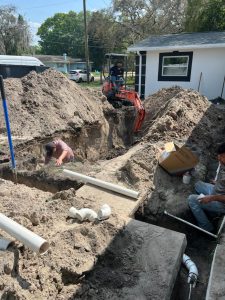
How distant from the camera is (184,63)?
14172 millimetres

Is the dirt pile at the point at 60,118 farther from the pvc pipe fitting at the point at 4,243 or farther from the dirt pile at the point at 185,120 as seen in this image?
the pvc pipe fitting at the point at 4,243

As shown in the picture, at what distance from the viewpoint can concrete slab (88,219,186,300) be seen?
2.84 metres

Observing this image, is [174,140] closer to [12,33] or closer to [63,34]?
[12,33]

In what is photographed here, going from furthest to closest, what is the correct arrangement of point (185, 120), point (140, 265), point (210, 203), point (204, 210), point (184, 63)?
point (184, 63), point (185, 120), point (204, 210), point (210, 203), point (140, 265)

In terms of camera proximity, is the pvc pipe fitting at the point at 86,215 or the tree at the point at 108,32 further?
the tree at the point at 108,32

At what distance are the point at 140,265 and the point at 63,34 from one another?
6925 centimetres

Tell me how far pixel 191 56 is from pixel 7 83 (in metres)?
9.27

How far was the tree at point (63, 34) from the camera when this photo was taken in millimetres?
59688

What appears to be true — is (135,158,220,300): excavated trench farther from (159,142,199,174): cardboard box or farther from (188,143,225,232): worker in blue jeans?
(159,142,199,174): cardboard box

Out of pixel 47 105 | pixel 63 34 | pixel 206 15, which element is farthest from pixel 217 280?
pixel 63 34

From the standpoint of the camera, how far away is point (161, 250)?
3.35 metres

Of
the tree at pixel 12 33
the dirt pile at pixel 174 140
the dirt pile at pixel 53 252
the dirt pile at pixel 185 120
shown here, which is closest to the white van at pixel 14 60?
the dirt pile at pixel 174 140

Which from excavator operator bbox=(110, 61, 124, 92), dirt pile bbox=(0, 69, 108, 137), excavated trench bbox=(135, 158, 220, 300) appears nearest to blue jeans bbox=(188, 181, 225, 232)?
excavated trench bbox=(135, 158, 220, 300)

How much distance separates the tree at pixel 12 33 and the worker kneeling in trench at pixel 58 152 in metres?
33.5
